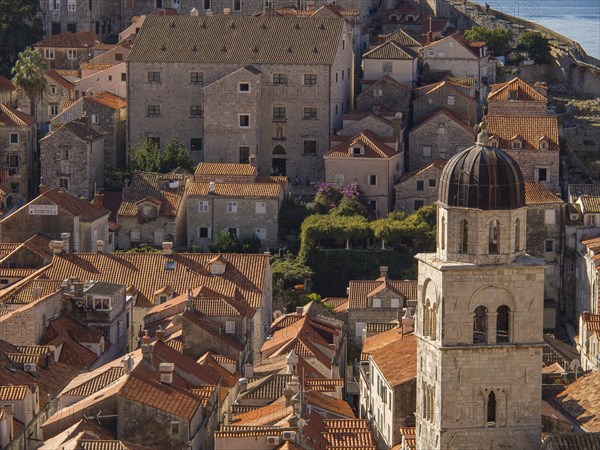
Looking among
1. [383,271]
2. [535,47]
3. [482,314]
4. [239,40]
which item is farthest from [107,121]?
[482,314]

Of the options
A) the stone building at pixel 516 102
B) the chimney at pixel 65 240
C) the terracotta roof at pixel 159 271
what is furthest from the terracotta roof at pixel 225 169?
the stone building at pixel 516 102

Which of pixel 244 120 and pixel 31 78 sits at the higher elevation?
pixel 31 78

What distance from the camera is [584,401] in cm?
5722

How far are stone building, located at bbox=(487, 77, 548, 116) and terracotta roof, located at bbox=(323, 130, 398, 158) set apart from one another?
22.2ft

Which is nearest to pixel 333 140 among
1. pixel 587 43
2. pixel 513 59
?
pixel 513 59

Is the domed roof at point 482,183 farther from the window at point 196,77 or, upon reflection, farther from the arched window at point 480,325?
the window at point 196,77

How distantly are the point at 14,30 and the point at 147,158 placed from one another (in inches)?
1099

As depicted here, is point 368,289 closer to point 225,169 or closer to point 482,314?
point 225,169

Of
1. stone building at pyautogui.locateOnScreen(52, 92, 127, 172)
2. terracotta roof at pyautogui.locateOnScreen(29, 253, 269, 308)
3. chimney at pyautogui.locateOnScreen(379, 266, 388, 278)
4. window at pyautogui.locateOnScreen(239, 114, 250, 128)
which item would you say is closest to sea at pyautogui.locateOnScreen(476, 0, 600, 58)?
stone building at pyautogui.locateOnScreen(52, 92, 127, 172)

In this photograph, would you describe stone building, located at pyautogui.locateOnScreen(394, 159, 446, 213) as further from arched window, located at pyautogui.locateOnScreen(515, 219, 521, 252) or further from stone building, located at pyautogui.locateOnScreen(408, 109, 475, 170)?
arched window, located at pyautogui.locateOnScreen(515, 219, 521, 252)

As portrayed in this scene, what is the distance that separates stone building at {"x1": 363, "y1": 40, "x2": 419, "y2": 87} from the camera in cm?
10306

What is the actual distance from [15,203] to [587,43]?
2533 inches

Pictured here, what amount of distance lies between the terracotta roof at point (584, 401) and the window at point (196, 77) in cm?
→ 4241

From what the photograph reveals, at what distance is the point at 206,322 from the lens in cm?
7312
